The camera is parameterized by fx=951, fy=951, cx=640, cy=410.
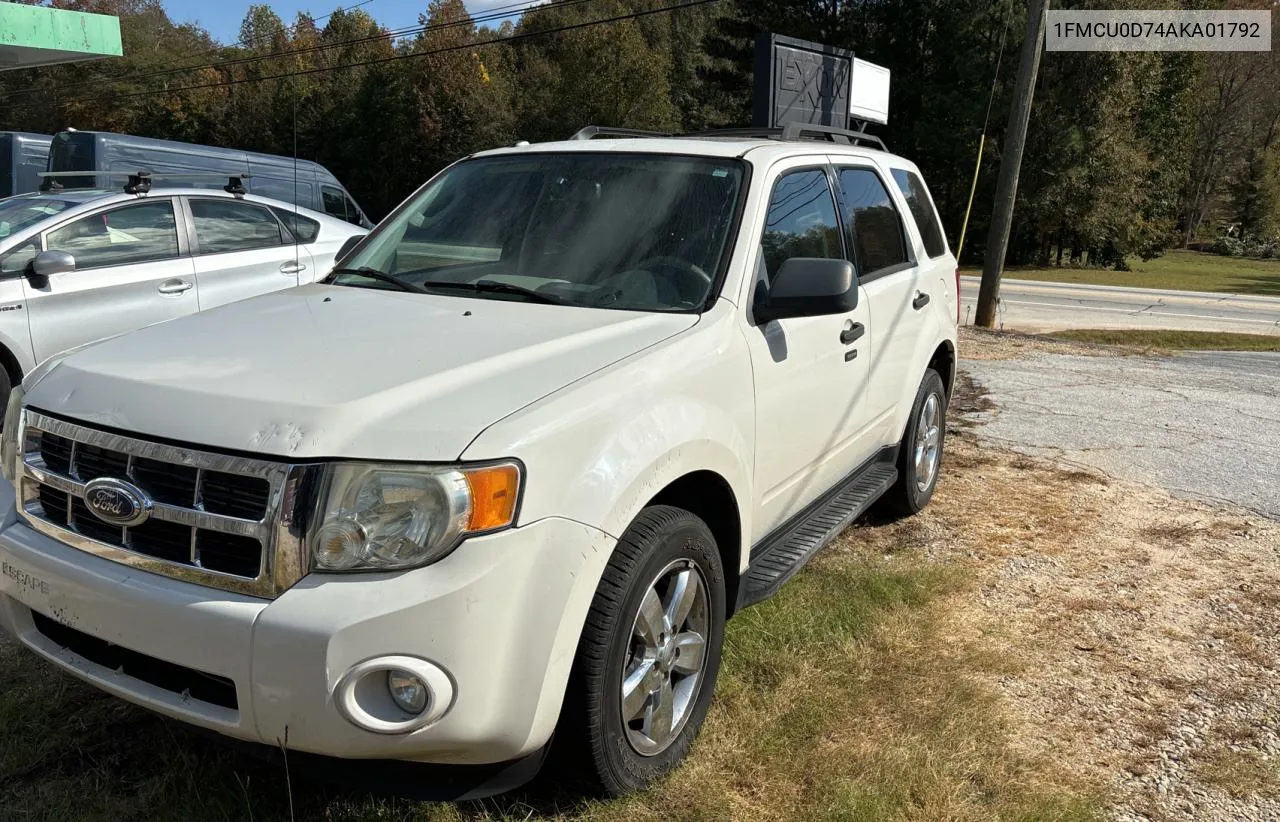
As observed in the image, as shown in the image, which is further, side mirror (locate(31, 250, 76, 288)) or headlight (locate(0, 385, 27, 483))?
side mirror (locate(31, 250, 76, 288))

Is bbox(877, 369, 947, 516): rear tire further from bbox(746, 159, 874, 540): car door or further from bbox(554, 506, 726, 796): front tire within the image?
bbox(554, 506, 726, 796): front tire

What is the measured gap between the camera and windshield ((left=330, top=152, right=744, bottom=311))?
3.23m

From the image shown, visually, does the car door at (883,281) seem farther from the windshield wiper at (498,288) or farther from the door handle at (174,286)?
the door handle at (174,286)

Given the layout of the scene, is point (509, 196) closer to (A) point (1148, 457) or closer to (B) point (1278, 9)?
(A) point (1148, 457)

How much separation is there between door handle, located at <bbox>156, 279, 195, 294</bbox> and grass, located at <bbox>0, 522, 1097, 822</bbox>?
3.98m

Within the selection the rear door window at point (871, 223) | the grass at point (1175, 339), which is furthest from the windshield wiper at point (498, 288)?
the grass at point (1175, 339)

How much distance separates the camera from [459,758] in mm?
2172

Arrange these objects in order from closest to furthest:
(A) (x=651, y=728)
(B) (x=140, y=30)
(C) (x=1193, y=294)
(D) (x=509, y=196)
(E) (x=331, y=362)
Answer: (E) (x=331, y=362) < (A) (x=651, y=728) < (D) (x=509, y=196) < (C) (x=1193, y=294) < (B) (x=140, y=30)

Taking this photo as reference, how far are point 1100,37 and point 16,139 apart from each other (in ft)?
113

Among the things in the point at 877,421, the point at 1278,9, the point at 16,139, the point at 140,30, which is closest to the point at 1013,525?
the point at 877,421

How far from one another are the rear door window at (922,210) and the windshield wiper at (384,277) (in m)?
2.76

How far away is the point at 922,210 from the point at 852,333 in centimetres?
181

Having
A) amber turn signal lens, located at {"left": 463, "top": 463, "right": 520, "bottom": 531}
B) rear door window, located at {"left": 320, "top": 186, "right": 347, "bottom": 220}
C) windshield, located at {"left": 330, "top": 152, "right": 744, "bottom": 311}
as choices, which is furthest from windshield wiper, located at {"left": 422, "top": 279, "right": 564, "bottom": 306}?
rear door window, located at {"left": 320, "top": 186, "right": 347, "bottom": 220}

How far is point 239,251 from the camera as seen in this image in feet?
24.5
